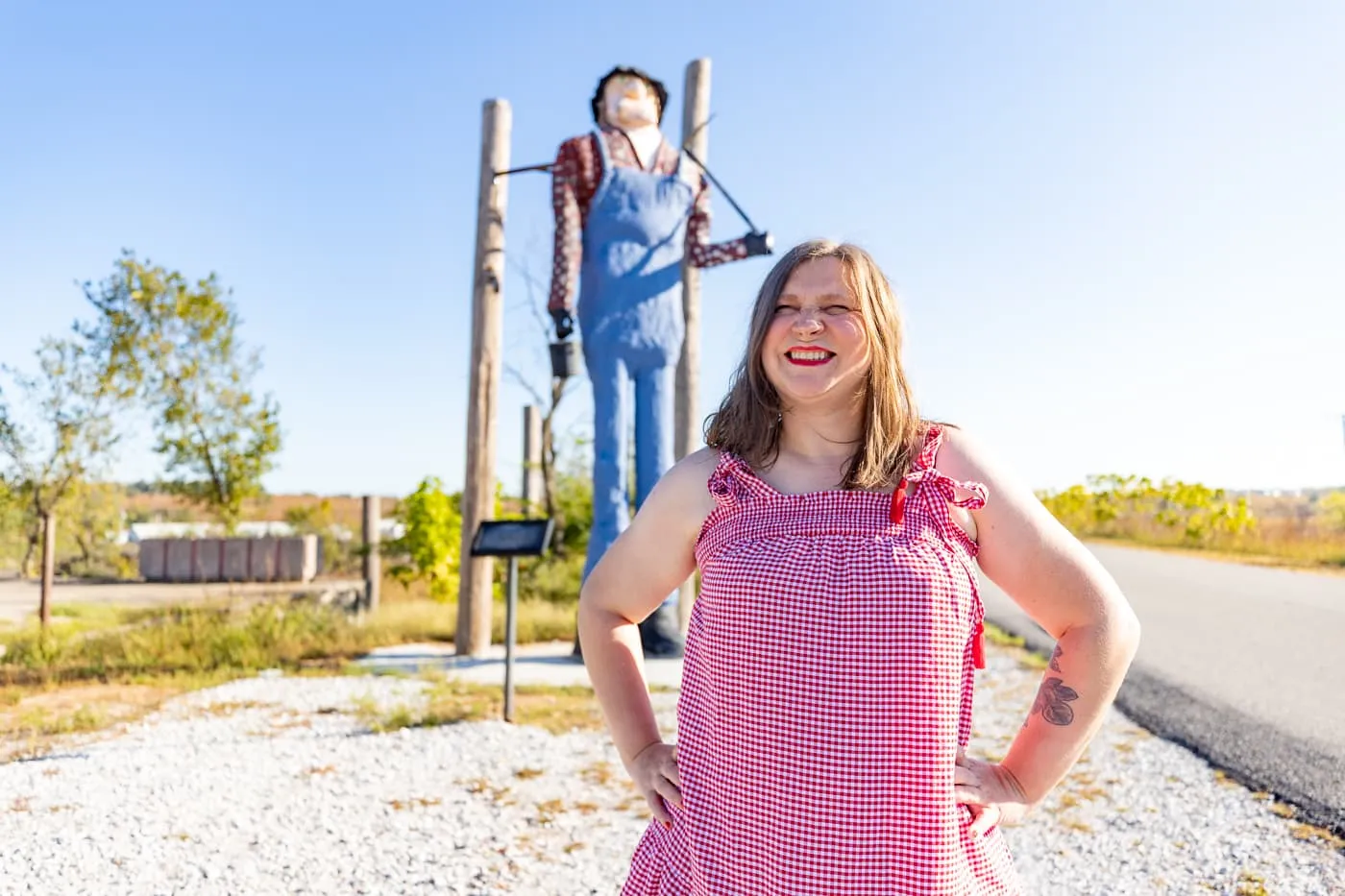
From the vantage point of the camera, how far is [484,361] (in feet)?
20.9

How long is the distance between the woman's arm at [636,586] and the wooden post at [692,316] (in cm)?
505

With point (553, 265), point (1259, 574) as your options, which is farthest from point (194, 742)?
point (1259, 574)

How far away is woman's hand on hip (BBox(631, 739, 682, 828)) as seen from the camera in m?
1.44

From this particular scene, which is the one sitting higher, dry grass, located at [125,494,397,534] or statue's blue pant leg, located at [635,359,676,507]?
statue's blue pant leg, located at [635,359,676,507]

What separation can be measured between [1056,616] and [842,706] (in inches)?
13.9

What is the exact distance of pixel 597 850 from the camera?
295 centimetres

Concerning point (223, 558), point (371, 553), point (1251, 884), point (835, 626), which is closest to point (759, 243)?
point (1251, 884)

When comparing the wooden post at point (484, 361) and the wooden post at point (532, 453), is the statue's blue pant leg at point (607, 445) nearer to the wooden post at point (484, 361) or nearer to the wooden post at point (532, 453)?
the wooden post at point (484, 361)

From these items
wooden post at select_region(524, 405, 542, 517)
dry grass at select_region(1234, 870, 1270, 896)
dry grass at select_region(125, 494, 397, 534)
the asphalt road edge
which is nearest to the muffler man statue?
the asphalt road edge

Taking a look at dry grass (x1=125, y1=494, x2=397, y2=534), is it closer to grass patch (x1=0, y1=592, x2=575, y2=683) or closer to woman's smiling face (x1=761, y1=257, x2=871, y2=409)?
grass patch (x1=0, y1=592, x2=575, y2=683)

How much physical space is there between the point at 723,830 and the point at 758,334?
0.70 meters

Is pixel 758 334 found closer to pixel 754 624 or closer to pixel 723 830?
pixel 754 624

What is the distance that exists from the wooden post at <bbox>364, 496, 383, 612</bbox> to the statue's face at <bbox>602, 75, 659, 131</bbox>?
4.73 m

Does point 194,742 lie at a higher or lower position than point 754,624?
lower
